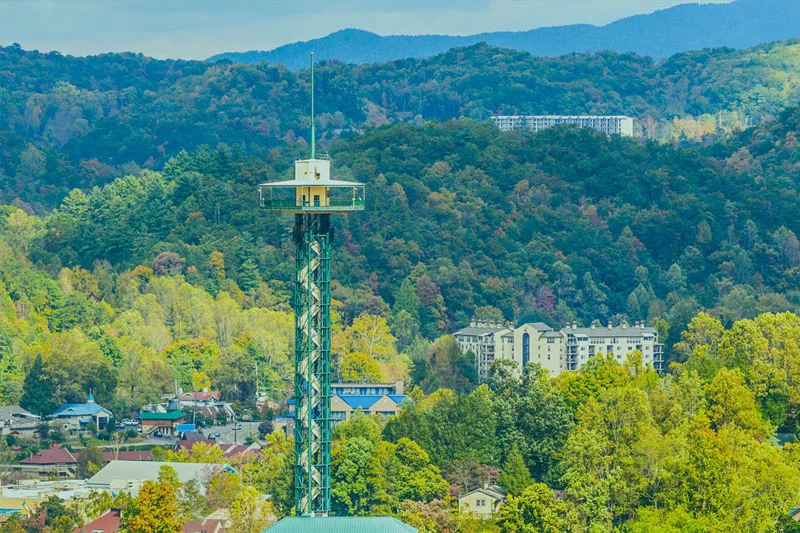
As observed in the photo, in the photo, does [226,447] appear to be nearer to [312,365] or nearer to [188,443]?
[188,443]

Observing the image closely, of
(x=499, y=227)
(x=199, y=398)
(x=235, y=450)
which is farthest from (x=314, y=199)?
(x=499, y=227)

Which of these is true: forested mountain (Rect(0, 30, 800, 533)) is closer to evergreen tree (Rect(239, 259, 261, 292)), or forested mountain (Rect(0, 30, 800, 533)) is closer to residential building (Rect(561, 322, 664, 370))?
evergreen tree (Rect(239, 259, 261, 292))

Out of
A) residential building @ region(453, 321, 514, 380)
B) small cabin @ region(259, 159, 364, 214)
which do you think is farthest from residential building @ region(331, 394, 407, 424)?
small cabin @ region(259, 159, 364, 214)

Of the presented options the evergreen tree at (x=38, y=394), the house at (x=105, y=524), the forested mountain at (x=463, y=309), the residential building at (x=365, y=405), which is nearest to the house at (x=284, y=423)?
the residential building at (x=365, y=405)

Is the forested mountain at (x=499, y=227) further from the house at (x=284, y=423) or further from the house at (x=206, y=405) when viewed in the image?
the house at (x=284, y=423)

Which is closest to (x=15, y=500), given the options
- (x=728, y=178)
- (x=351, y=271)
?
(x=351, y=271)

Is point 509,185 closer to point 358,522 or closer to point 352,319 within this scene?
point 352,319
